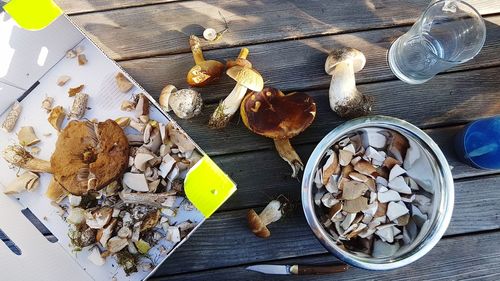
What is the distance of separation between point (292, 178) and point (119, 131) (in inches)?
16.9

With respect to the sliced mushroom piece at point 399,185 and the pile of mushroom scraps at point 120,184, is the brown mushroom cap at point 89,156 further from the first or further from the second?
the sliced mushroom piece at point 399,185

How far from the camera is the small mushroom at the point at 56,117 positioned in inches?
43.3

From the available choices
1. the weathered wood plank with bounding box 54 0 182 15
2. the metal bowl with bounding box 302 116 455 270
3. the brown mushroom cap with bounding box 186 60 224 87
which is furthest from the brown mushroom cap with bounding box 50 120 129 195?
the metal bowl with bounding box 302 116 455 270

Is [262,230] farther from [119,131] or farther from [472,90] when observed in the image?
[472,90]

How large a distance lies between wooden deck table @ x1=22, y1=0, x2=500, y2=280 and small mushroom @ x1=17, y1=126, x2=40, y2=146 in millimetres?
282

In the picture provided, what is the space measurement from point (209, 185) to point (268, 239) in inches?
10.6

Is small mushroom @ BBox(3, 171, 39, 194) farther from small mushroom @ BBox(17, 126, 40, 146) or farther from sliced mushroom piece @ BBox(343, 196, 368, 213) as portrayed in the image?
sliced mushroom piece @ BBox(343, 196, 368, 213)

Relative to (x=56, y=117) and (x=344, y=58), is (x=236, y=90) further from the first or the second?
(x=56, y=117)

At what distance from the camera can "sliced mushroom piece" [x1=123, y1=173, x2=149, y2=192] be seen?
40.8 inches

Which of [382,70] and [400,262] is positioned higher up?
[382,70]

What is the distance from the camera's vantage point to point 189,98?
1.05 metres

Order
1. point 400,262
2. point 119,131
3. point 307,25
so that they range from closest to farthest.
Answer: point 400,262 → point 119,131 → point 307,25

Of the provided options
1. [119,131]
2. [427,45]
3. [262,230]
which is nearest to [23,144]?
[119,131]

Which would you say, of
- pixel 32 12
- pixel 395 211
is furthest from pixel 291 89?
pixel 32 12
